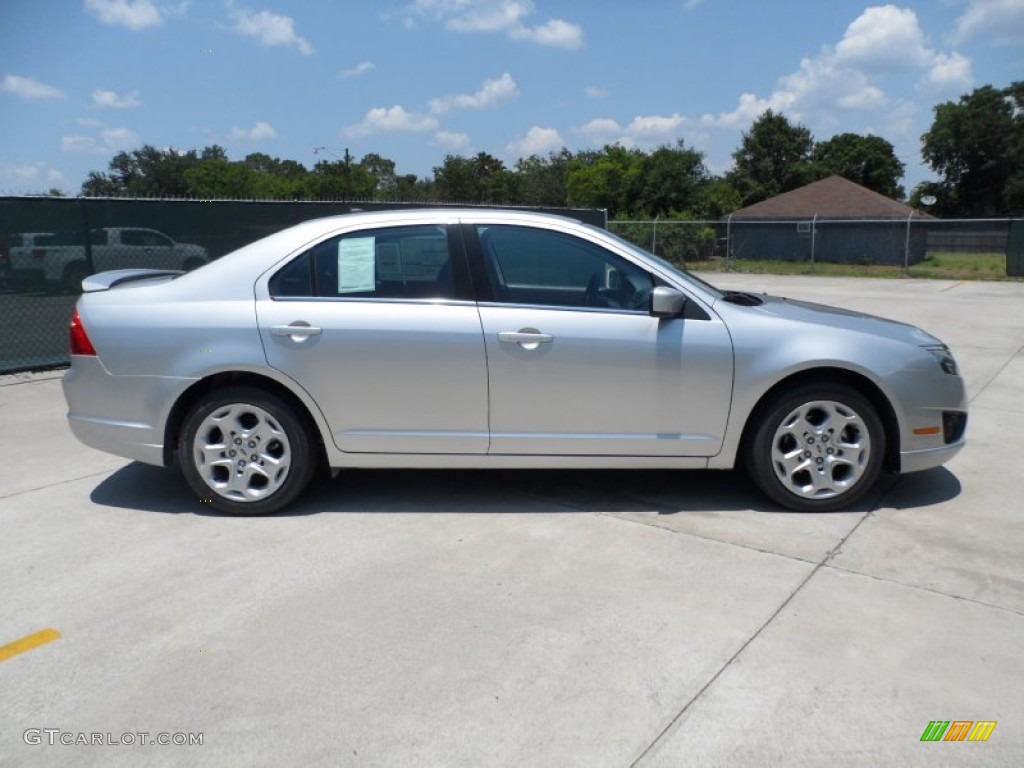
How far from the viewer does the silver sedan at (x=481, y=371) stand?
4.51m

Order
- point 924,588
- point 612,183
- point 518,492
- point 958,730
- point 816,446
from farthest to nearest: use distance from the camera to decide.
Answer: point 612,183 → point 518,492 → point 816,446 → point 924,588 → point 958,730

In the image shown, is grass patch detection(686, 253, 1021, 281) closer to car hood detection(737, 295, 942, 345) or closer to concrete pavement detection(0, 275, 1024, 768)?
car hood detection(737, 295, 942, 345)

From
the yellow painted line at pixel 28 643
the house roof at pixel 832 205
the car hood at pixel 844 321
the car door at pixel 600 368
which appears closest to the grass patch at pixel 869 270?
the house roof at pixel 832 205

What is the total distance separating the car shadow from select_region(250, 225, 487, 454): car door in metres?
0.45

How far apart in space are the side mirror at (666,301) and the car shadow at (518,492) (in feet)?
3.74

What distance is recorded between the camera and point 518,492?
5.10m

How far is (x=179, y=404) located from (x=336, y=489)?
107 centimetres

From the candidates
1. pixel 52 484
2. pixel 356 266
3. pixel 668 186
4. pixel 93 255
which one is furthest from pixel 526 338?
pixel 668 186

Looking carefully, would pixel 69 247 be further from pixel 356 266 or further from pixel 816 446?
pixel 816 446

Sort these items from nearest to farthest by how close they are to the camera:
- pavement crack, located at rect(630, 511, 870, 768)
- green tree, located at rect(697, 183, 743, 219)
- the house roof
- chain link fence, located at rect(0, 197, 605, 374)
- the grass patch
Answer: pavement crack, located at rect(630, 511, 870, 768) < chain link fence, located at rect(0, 197, 605, 374) < the grass patch < the house roof < green tree, located at rect(697, 183, 743, 219)

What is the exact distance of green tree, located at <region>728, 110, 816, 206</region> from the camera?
2308 inches

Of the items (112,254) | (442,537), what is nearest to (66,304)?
(112,254)

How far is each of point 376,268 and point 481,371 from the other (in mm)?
836

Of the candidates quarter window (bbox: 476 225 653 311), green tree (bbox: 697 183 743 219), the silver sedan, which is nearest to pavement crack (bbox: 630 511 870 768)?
the silver sedan
